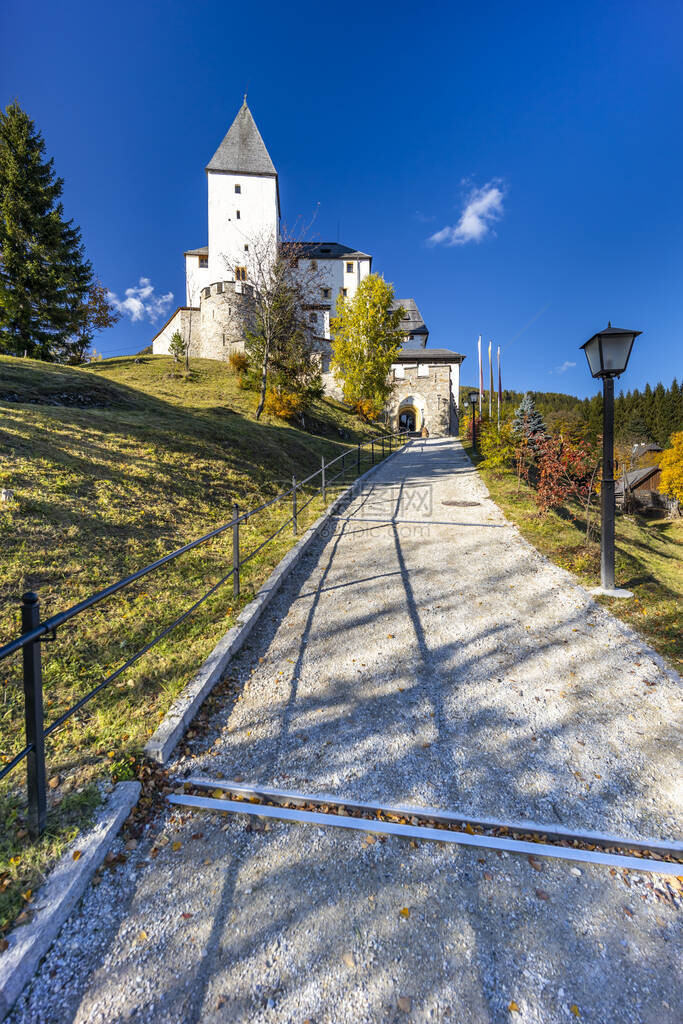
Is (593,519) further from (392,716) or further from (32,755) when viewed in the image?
(32,755)

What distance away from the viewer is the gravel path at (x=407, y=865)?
145cm

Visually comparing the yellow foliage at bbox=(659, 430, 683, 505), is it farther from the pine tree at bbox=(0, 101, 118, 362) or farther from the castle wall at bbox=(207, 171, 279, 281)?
the pine tree at bbox=(0, 101, 118, 362)

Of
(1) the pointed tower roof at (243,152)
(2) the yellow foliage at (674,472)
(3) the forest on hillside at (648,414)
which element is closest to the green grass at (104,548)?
(2) the yellow foliage at (674,472)

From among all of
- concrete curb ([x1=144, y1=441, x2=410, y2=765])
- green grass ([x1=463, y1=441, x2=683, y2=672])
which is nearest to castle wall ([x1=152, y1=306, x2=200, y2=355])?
green grass ([x1=463, y1=441, x2=683, y2=672])

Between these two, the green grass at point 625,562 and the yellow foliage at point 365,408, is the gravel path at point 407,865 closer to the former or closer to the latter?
the green grass at point 625,562

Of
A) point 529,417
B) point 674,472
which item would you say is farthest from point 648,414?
point 529,417

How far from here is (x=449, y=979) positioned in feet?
4.86

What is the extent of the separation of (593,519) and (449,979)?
8.48m

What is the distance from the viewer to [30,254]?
20.7m

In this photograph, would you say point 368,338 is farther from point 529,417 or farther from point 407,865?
point 407,865

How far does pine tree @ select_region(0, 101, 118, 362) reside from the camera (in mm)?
20250

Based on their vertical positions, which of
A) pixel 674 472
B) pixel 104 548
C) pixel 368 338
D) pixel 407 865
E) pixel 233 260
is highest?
pixel 233 260

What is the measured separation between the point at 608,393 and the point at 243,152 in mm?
45449

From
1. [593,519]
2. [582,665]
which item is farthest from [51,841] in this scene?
[593,519]
